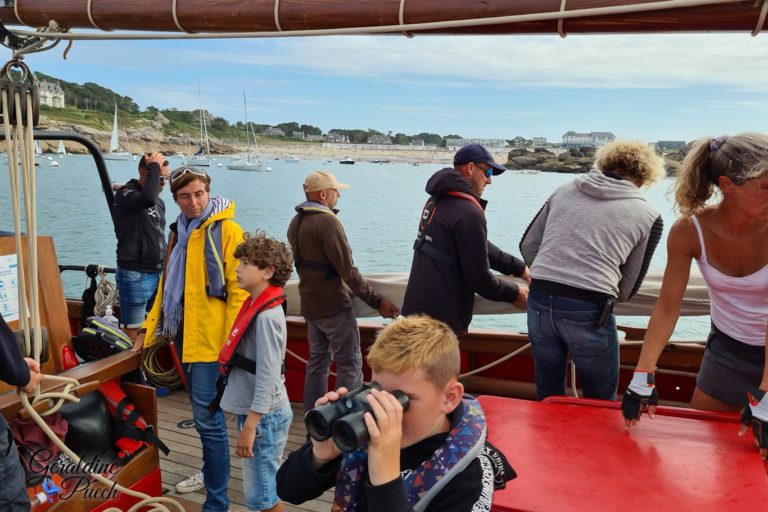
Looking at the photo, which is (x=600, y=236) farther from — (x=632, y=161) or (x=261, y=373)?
(x=261, y=373)

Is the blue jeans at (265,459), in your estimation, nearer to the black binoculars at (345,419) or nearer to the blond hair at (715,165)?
the black binoculars at (345,419)

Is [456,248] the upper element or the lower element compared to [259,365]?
upper

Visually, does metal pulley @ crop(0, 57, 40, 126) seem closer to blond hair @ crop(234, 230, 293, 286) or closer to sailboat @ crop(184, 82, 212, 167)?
blond hair @ crop(234, 230, 293, 286)

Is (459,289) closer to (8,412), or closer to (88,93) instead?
(8,412)

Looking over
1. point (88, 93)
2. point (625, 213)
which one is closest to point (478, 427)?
point (625, 213)

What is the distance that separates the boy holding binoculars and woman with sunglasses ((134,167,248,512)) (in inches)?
42.3

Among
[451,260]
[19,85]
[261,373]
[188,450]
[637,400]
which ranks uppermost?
[19,85]

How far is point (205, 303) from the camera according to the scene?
2264 millimetres

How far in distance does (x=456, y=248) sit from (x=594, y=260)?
63cm

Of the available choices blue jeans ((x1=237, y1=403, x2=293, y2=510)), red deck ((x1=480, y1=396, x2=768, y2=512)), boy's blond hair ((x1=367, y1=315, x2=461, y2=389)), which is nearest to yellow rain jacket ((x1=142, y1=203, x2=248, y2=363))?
blue jeans ((x1=237, y1=403, x2=293, y2=510))

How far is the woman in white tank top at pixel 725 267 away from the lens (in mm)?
1596

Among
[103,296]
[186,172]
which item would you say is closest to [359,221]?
[103,296]

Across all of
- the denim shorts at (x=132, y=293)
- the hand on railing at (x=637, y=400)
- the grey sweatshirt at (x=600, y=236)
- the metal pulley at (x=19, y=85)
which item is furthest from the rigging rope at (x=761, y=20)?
the denim shorts at (x=132, y=293)

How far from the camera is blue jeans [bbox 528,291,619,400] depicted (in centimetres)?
211
